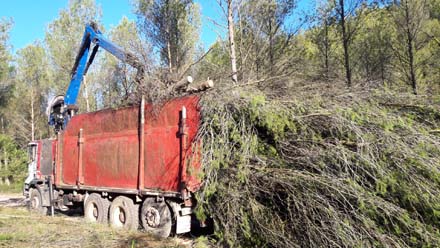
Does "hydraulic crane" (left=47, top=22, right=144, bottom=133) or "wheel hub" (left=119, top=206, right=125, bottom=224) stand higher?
"hydraulic crane" (left=47, top=22, right=144, bottom=133)

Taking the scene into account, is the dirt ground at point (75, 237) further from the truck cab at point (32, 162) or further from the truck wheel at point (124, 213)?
the truck cab at point (32, 162)

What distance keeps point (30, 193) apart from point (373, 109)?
11312 millimetres

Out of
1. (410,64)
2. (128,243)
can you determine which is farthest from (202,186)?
(410,64)

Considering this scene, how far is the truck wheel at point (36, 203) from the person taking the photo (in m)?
11.8

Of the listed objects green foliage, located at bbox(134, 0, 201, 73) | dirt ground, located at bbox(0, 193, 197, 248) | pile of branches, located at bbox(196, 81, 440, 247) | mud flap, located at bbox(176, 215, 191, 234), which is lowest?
dirt ground, located at bbox(0, 193, 197, 248)

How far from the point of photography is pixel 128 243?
6512 mm

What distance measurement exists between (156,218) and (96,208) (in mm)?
2447

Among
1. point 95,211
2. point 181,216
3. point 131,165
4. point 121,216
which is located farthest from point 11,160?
point 181,216

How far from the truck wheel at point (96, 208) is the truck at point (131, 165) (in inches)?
0.9

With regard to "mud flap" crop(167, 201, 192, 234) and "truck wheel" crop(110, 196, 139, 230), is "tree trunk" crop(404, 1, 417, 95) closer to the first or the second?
"mud flap" crop(167, 201, 192, 234)

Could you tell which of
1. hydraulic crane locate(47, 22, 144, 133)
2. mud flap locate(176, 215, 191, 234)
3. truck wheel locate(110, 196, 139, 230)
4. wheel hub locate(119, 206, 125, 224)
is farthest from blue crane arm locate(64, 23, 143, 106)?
mud flap locate(176, 215, 191, 234)

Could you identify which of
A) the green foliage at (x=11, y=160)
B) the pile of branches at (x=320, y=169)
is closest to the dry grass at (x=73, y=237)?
the pile of branches at (x=320, y=169)

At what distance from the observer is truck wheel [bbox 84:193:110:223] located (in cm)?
903

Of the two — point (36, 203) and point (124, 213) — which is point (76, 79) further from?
point (124, 213)
